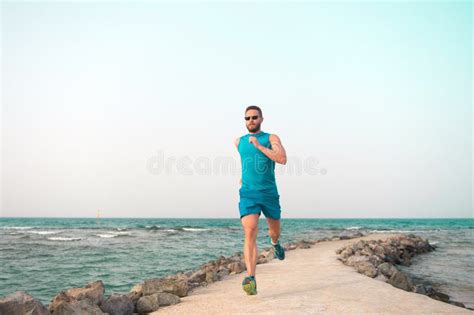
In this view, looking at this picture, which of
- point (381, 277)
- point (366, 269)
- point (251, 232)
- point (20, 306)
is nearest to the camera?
point (20, 306)

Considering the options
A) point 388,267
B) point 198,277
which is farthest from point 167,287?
point 388,267

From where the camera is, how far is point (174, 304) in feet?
18.3

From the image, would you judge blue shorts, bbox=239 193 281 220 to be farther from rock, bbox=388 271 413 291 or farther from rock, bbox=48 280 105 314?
rock, bbox=388 271 413 291

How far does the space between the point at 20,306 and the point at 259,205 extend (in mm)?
2867

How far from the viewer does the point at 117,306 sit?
5.20 meters

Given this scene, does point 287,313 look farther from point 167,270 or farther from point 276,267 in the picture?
point 167,270

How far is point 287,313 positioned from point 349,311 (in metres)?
0.71

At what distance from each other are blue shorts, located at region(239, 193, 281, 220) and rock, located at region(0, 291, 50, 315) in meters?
2.53

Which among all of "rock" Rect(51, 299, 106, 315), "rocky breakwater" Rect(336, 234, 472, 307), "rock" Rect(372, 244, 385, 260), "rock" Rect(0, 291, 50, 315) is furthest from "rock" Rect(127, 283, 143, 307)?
"rock" Rect(372, 244, 385, 260)

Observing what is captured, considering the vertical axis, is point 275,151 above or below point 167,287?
above

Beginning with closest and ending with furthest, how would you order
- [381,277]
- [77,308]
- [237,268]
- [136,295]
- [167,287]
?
[77,308] → [136,295] → [167,287] → [381,277] → [237,268]

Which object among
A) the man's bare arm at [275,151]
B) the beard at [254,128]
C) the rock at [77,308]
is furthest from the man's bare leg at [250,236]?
the rock at [77,308]

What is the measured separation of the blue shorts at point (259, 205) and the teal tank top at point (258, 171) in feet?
0.21

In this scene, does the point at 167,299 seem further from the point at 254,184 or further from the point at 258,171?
the point at 258,171
